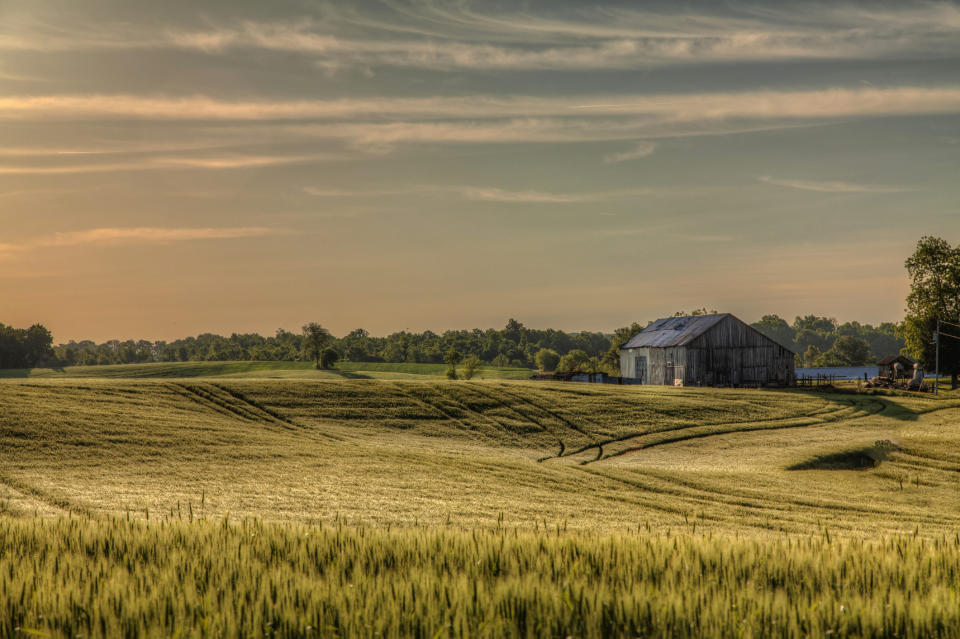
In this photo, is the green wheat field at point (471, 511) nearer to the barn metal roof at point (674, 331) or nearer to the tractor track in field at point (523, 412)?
the tractor track in field at point (523, 412)

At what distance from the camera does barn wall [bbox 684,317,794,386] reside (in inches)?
3275

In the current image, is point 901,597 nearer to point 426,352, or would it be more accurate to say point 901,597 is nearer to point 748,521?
point 748,521

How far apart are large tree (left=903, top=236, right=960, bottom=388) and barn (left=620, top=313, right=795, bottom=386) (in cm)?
1494

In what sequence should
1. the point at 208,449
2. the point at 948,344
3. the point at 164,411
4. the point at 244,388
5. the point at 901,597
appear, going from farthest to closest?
the point at 948,344 → the point at 244,388 → the point at 164,411 → the point at 208,449 → the point at 901,597

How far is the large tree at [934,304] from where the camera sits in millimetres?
86000

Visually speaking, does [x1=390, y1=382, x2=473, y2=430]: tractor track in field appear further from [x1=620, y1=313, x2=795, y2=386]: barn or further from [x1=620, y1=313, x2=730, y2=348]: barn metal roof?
[x1=620, y1=313, x2=730, y2=348]: barn metal roof

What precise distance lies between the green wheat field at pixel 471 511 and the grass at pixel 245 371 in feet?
161

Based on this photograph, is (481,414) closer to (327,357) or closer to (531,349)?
(327,357)

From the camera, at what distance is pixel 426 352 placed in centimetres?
16962

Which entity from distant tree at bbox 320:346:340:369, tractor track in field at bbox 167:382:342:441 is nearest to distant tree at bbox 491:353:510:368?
distant tree at bbox 320:346:340:369

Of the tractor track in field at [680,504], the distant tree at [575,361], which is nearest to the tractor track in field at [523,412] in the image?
the tractor track in field at [680,504]

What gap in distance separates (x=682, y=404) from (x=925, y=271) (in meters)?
48.3

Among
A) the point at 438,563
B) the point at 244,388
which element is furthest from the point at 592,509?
the point at 244,388

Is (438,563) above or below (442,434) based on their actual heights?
above
